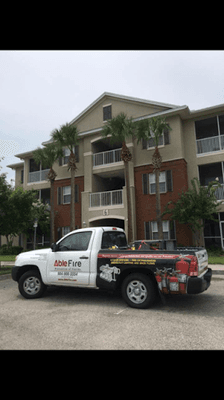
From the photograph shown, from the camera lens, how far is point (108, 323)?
5.09 meters

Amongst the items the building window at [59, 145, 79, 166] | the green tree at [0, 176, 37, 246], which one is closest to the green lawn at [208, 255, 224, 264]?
the green tree at [0, 176, 37, 246]

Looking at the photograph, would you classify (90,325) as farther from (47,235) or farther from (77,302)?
→ (47,235)

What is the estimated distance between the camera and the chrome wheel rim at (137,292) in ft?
19.7

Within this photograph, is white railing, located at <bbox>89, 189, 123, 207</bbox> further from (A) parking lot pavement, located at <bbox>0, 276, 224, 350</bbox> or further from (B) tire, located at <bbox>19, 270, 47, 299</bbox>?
(B) tire, located at <bbox>19, 270, 47, 299</bbox>

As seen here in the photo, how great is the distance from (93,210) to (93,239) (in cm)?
1378

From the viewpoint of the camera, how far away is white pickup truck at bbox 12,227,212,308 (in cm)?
568

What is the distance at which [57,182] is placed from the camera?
23.5 metres

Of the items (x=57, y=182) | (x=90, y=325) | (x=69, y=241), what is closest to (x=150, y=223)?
(x=57, y=182)

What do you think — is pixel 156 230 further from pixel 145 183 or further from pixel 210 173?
pixel 210 173

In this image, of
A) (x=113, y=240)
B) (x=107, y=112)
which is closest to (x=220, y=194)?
(x=107, y=112)

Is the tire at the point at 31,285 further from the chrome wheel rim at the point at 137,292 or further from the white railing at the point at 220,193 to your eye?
the white railing at the point at 220,193

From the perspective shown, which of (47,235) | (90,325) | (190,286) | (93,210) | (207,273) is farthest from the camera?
(47,235)

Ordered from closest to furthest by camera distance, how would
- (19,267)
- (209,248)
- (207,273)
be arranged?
1. (207,273)
2. (19,267)
3. (209,248)

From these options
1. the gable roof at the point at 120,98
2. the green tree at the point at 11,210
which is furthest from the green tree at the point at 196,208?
the green tree at the point at 11,210
